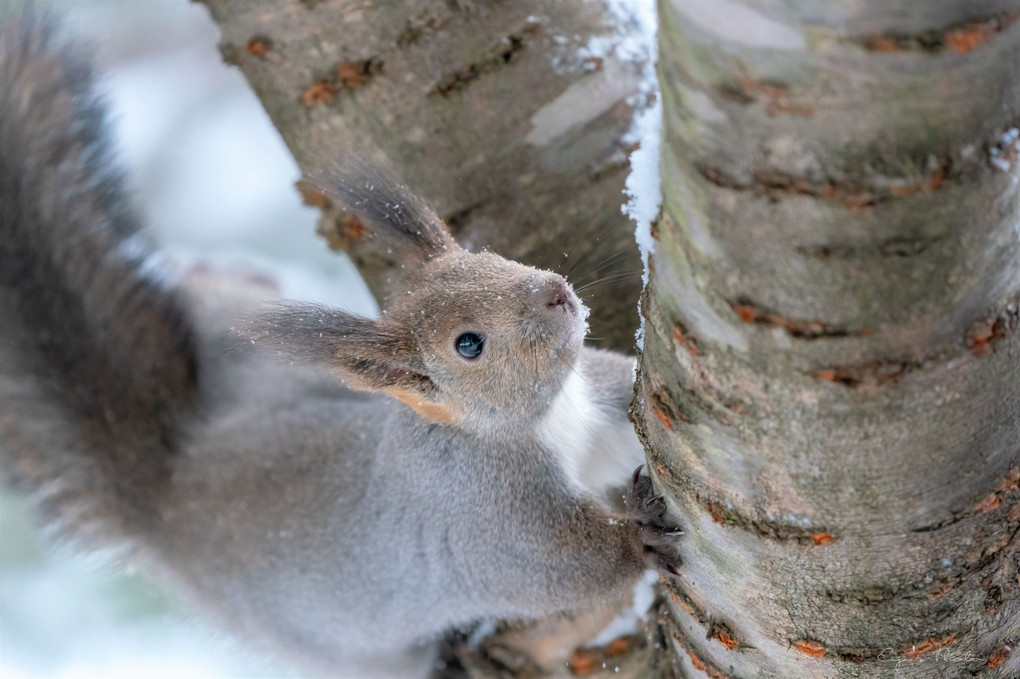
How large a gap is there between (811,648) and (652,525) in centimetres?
31

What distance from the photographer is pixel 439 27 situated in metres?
1.58

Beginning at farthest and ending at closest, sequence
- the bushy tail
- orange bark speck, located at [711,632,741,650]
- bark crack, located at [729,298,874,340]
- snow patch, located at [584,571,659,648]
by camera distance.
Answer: the bushy tail → snow patch, located at [584,571,659,648] → orange bark speck, located at [711,632,741,650] → bark crack, located at [729,298,874,340]

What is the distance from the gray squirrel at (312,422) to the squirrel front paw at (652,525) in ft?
0.36

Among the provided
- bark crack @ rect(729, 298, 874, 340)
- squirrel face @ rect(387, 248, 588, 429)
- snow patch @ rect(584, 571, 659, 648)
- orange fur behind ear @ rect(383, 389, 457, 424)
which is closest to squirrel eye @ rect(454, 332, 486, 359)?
squirrel face @ rect(387, 248, 588, 429)

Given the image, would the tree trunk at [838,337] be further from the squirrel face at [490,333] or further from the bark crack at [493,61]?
the bark crack at [493,61]

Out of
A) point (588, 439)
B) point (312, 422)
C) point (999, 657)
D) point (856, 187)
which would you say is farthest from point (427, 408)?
point (856, 187)

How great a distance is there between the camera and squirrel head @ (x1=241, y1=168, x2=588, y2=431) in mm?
1659

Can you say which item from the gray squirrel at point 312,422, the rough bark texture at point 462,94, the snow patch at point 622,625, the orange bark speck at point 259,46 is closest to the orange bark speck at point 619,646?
the snow patch at point 622,625

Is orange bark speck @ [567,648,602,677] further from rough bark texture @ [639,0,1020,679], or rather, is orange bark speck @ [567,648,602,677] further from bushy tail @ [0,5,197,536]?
bushy tail @ [0,5,197,536]

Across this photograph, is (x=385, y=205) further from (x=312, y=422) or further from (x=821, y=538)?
(x=821, y=538)

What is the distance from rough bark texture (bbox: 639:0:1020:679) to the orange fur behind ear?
78 centimetres

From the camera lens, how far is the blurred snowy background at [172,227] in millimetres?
3346

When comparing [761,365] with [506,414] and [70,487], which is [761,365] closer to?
[506,414]

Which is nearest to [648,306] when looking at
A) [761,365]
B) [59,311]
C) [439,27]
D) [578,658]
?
[761,365]
